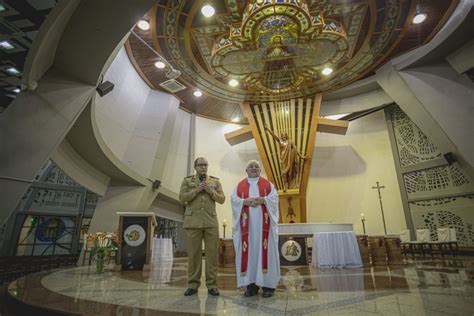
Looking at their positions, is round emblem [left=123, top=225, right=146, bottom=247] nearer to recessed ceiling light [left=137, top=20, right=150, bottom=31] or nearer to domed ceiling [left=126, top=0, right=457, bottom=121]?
domed ceiling [left=126, top=0, right=457, bottom=121]

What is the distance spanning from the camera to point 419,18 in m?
6.73

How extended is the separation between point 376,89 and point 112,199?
9.86m

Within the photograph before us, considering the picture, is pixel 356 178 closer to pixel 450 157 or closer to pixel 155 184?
pixel 450 157

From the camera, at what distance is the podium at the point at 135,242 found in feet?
16.4

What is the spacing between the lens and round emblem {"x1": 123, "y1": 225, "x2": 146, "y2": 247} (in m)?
5.07

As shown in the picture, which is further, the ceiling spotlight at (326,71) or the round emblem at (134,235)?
the ceiling spotlight at (326,71)

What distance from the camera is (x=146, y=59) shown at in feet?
27.0

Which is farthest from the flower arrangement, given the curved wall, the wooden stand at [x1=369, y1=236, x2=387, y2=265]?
the wooden stand at [x1=369, y1=236, x2=387, y2=265]

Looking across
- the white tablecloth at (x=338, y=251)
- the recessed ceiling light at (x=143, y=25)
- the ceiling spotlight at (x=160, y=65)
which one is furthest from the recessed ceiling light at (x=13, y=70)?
the white tablecloth at (x=338, y=251)

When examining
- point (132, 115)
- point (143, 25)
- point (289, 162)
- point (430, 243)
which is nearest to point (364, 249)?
point (430, 243)

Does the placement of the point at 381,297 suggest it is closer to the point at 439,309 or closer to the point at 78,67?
the point at 439,309

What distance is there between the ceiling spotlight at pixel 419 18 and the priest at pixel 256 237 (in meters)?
6.91

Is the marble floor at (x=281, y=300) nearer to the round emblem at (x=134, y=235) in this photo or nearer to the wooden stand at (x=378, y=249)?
the round emblem at (x=134, y=235)

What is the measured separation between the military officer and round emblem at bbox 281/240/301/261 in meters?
3.61
